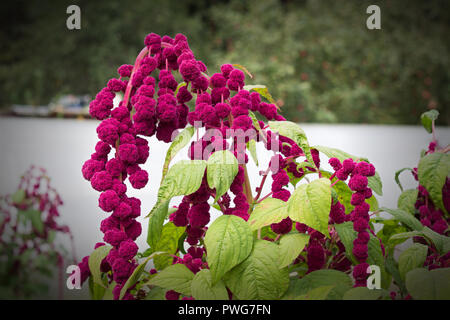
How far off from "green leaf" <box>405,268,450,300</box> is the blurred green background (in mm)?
3616

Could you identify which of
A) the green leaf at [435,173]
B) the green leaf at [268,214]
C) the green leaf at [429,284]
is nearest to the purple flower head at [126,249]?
the green leaf at [268,214]

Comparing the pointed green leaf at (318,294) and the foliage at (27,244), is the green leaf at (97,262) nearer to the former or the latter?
the pointed green leaf at (318,294)

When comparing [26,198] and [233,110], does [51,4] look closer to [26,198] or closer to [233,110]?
[26,198]

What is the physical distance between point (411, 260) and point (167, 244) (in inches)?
11.2

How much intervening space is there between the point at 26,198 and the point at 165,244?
0.48 meters

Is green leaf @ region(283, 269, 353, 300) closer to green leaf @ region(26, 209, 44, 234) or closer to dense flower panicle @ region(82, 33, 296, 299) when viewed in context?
dense flower panicle @ region(82, 33, 296, 299)

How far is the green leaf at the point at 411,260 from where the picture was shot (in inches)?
16.7

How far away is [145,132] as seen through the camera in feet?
1.40

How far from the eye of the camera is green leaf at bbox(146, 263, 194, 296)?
0.41 meters

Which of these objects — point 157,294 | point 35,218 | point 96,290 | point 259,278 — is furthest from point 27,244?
point 259,278

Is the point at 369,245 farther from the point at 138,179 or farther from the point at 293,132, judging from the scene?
the point at 138,179

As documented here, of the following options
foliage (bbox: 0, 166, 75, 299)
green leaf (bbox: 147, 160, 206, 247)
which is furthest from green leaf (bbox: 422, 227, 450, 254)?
foliage (bbox: 0, 166, 75, 299)

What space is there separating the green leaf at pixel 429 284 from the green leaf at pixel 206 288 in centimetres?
17
